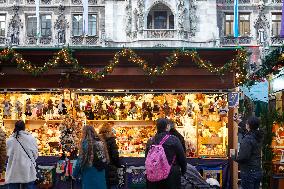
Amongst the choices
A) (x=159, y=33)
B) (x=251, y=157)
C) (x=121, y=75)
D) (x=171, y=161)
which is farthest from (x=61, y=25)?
(x=171, y=161)

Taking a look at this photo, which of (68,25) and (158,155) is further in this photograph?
(68,25)

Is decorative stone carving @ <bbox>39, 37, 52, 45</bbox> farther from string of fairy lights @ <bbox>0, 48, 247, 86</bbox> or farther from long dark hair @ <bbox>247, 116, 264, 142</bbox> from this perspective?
long dark hair @ <bbox>247, 116, 264, 142</bbox>

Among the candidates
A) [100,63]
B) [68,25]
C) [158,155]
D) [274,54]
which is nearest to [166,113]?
[100,63]

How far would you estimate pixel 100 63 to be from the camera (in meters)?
13.4

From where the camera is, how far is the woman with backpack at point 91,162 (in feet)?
28.1

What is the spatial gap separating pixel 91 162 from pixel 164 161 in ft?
3.47

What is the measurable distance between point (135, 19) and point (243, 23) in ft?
27.2

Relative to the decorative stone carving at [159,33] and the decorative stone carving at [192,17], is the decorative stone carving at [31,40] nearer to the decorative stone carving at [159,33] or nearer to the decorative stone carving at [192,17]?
the decorative stone carving at [159,33]

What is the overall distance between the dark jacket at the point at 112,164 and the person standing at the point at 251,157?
198cm

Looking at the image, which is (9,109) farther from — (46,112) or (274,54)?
(274,54)

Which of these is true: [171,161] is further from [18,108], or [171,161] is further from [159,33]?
[159,33]

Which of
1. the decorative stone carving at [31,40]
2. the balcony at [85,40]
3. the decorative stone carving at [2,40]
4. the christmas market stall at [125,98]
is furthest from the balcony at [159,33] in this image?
the christmas market stall at [125,98]

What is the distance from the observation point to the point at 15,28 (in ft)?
139

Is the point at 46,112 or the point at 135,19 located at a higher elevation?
the point at 135,19
